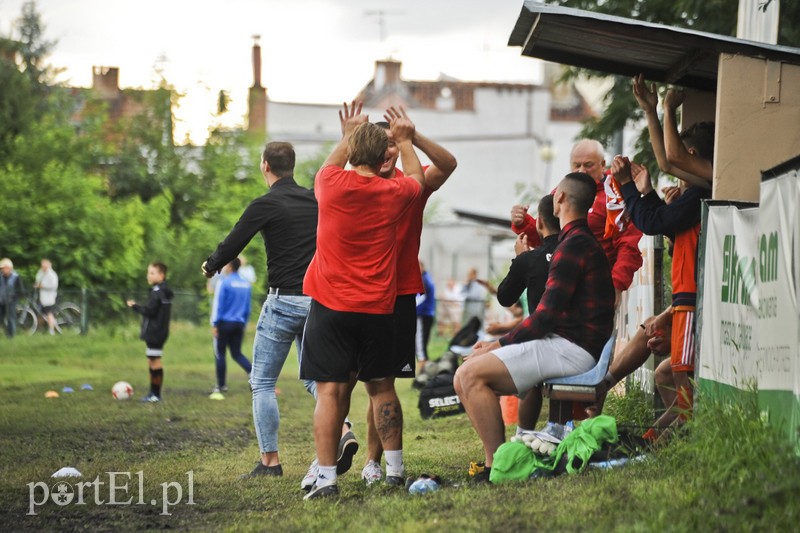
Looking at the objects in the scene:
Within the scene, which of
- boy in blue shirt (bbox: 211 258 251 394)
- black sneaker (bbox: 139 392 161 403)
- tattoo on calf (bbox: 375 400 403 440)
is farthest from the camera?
boy in blue shirt (bbox: 211 258 251 394)

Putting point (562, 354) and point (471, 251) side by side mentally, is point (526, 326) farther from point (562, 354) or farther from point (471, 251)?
point (471, 251)

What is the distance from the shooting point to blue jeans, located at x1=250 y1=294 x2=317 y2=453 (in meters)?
8.85

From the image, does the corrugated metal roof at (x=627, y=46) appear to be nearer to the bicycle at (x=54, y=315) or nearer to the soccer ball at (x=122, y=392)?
the soccer ball at (x=122, y=392)

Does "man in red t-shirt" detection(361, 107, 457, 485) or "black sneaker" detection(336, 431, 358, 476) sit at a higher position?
"man in red t-shirt" detection(361, 107, 457, 485)

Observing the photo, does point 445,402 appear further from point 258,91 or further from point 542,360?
point 258,91

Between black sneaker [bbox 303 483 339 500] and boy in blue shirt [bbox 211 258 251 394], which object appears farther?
boy in blue shirt [bbox 211 258 251 394]

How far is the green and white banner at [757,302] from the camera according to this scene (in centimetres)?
602

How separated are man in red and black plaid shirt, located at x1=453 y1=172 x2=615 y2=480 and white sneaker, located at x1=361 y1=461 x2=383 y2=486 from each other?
2.29 ft

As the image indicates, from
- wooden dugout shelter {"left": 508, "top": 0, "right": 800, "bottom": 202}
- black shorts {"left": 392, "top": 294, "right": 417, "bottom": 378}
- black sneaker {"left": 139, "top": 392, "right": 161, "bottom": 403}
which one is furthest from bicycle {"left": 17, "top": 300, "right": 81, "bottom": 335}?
wooden dugout shelter {"left": 508, "top": 0, "right": 800, "bottom": 202}

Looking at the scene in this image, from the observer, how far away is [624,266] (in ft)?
31.4

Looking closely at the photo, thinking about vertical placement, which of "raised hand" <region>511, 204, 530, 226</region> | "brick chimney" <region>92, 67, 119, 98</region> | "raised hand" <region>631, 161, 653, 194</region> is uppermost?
"brick chimney" <region>92, 67, 119, 98</region>

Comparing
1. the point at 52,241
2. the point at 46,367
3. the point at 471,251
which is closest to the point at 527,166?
the point at 471,251
